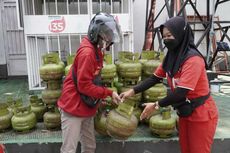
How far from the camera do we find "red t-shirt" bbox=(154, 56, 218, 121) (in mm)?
2125

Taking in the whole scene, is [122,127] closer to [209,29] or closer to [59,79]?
[59,79]

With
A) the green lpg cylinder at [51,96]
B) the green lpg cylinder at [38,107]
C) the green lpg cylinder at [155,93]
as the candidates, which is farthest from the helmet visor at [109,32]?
the green lpg cylinder at [38,107]

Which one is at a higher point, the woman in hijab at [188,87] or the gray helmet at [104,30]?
the gray helmet at [104,30]

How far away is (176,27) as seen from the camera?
216 centimetres

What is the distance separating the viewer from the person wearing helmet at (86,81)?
96.4 inches

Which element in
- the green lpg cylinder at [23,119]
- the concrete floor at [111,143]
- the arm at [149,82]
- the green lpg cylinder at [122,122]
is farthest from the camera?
the green lpg cylinder at [23,119]

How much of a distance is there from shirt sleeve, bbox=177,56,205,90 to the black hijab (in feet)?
0.19

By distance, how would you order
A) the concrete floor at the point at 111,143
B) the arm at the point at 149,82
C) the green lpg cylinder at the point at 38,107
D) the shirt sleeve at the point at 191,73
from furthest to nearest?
the green lpg cylinder at the point at 38,107 < the concrete floor at the point at 111,143 < the arm at the point at 149,82 < the shirt sleeve at the point at 191,73

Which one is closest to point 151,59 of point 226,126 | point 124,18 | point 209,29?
point 226,126

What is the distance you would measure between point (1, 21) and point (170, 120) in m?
6.51

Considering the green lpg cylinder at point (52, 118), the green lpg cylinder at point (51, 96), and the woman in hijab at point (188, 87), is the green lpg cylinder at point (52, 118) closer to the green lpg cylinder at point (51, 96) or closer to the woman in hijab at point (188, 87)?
the green lpg cylinder at point (51, 96)

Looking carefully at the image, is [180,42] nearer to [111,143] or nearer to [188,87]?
[188,87]

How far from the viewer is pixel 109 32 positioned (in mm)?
2479

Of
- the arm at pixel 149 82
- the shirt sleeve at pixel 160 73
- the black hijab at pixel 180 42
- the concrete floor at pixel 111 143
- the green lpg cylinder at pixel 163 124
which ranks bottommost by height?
the concrete floor at pixel 111 143
